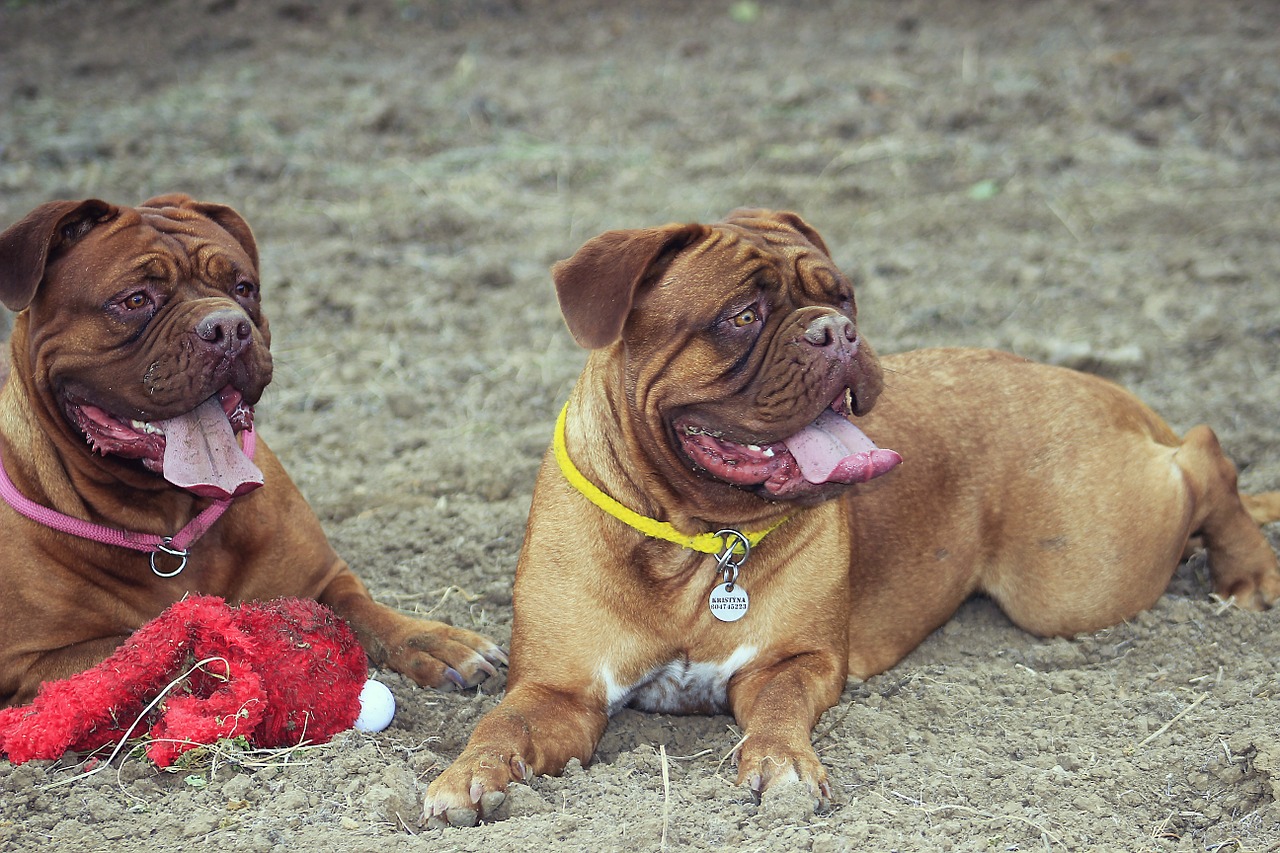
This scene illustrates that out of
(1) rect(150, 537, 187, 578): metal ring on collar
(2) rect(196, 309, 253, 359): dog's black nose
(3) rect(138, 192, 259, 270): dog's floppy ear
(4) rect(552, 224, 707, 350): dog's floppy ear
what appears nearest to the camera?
(4) rect(552, 224, 707, 350): dog's floppy ear

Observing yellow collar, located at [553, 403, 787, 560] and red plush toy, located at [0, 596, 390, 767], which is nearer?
red plush toy, located at [0, 596, 390, 767]

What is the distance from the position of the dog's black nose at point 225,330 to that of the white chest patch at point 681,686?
57.1 inches

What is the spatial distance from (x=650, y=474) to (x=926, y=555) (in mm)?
1283

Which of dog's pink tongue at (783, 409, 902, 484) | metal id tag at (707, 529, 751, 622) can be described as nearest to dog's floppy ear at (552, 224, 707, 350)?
dog's pink tongue at (783, 409, 902, 484)

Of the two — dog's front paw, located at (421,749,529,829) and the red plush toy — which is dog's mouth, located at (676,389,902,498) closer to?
dog's front paw, located at (421,749,529,829)

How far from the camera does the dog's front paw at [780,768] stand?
145 inches

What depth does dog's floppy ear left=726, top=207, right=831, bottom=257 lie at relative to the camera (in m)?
4.46

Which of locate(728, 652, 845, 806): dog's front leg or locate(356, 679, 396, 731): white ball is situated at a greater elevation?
locate(728, 652, 845, 806): dog's front leg

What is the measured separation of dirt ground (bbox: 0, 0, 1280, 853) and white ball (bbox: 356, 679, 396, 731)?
67mm

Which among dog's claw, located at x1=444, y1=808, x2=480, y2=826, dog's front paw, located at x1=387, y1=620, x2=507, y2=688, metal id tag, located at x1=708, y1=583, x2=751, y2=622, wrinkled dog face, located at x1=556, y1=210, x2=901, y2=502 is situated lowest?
dog's front paw, located at x1=387, y1=620, x2=507, y2=688

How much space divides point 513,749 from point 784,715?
77cm

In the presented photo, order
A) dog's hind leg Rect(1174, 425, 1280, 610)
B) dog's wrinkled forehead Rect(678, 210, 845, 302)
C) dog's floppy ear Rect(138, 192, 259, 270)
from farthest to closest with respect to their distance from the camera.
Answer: dog's hind leg Rect(1174, 425, 1280, 610), dog's floppy ear Rect(138, 192, 259, 270), dog's wrinkled forehead Rect(678, 210, 845, 302)

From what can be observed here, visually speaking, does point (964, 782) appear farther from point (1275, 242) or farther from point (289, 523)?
point (1275, 242)

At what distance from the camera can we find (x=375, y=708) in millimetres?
4285
